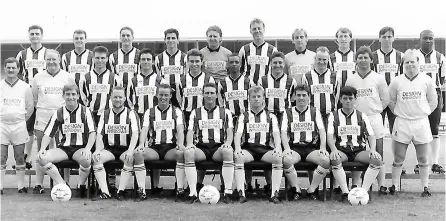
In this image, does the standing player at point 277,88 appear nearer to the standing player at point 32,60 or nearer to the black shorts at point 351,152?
the black shorts at point 351,152

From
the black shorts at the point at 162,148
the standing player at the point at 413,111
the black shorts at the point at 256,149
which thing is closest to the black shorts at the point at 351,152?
the standing player at the point at 413,111

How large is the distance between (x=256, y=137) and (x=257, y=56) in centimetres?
143

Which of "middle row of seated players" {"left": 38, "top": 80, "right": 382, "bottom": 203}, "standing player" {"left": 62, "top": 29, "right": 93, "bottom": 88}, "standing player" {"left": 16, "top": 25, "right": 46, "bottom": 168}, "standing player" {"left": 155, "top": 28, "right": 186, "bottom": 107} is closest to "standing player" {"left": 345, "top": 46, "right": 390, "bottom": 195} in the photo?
"middle row of seated players" {"left": 38, "top": 80, "right": 382, "bottom": 203}

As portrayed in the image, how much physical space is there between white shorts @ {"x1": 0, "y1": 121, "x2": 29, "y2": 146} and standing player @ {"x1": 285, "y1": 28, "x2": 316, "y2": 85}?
12.2 feet

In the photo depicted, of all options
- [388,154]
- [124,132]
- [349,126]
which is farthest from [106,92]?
[388,154]

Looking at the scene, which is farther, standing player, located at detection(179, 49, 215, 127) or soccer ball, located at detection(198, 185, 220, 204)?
standing player, located at detection(179, 49, 215, 127)

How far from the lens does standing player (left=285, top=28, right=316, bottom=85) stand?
724cm

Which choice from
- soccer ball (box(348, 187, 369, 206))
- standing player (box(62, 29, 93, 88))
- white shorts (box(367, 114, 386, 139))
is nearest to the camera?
soccer ball (box(348, 187, 369, 206))

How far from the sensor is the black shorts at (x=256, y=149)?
20.7 feet

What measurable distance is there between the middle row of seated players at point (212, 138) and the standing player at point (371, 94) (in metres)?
0.32

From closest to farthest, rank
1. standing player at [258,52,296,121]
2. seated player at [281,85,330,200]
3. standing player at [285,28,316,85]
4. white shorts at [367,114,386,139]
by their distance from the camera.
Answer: seated player at [281,85,330,200] → white shorts at [367,114,386,139] → standing player at [258,52,296,121] → standing player at [285,28,316,85]

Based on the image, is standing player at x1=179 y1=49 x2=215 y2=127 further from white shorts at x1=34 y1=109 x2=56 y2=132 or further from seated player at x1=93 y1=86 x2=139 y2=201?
white shorts at x1=34 y1=109 x2=56 y2=132

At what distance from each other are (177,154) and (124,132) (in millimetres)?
787

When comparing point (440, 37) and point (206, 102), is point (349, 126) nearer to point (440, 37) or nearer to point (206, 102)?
point (206, 102)
